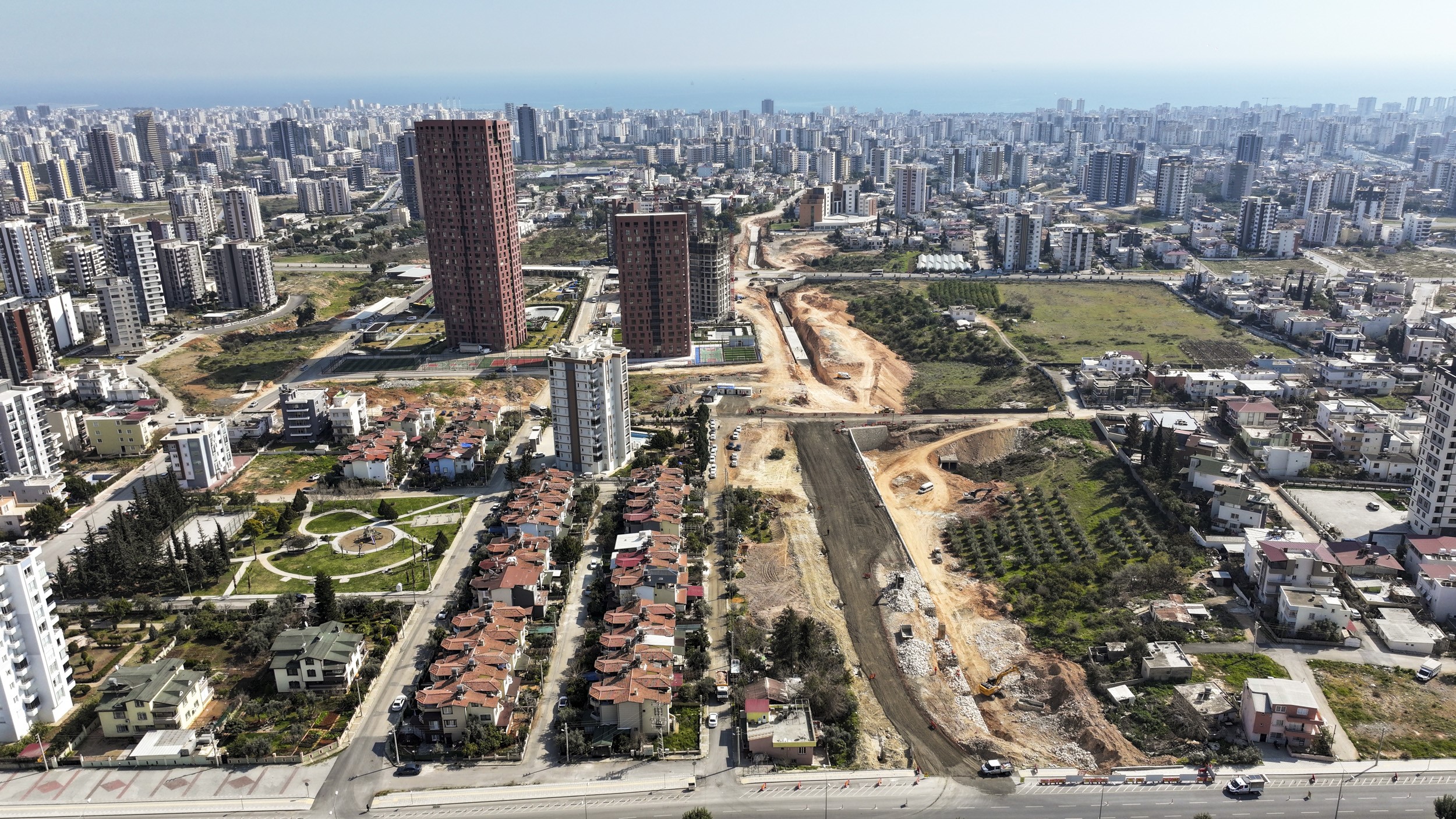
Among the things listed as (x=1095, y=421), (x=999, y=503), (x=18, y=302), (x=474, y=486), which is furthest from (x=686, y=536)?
(x=18, y=302)

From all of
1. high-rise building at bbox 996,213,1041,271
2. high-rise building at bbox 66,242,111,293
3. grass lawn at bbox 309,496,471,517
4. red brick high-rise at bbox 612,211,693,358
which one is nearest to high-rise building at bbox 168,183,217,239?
high-rise building at bbox 66,242,111,293

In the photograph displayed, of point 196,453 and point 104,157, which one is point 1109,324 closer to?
point 196,453

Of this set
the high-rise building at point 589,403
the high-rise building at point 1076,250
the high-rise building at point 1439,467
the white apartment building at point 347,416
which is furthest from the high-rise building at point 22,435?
the high-rise building at point 1076,250

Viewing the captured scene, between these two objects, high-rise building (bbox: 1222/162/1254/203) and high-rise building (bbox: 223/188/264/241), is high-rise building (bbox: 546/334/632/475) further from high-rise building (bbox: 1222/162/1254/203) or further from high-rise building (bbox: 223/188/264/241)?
high-rise building (bbox: 1222/162/1254/203)

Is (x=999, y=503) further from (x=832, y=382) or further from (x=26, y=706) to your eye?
(x=26, y=706)

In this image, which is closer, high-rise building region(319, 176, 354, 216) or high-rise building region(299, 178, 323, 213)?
high-rise building region(299, 178, 323, 213)

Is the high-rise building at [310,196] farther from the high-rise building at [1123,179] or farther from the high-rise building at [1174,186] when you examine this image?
the high-rise building at [1174,186]
